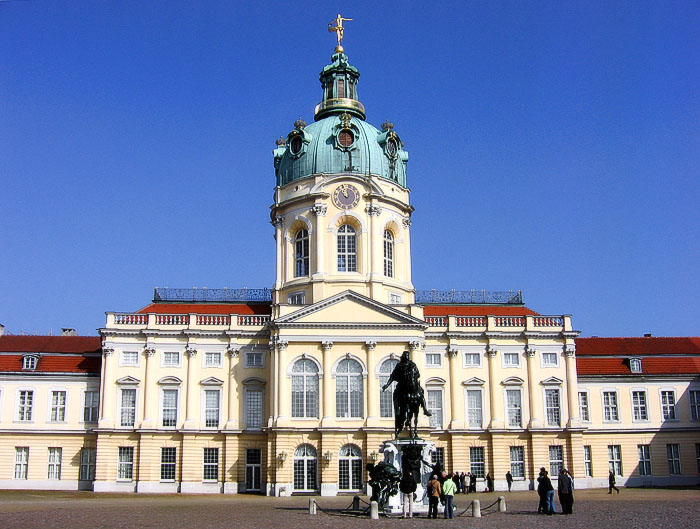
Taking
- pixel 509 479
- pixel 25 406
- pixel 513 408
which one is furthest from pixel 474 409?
pixel 25 406

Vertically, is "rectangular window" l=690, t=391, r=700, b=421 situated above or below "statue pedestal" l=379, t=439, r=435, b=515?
above

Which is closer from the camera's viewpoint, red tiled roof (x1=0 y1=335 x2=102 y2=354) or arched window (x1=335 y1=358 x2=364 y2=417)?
arched window (x1=335 y1=358 x2=364 y2=417)

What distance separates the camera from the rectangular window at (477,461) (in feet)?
187

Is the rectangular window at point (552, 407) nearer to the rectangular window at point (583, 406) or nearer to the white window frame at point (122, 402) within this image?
the rectangular window at point (583, 406)

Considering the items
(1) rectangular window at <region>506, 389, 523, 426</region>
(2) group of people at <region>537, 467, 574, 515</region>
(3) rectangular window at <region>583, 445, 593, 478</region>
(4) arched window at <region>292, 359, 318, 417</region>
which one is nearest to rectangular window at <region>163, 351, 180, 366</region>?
(4) arched window at <region>292, 359, 318, 417</region>

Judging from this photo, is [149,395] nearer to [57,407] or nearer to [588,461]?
[57,407]

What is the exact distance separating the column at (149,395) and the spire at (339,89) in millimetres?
22853

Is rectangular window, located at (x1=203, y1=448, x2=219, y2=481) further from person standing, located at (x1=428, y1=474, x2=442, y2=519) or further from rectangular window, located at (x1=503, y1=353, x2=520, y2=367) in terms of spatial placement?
person standing, located at (x1=428, y1=474, x2=442, y2=519)

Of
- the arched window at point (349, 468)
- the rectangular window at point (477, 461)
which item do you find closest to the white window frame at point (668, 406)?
the rectangular window at point (477, 461)

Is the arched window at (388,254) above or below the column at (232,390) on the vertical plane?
above

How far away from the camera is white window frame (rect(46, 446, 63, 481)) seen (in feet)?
186

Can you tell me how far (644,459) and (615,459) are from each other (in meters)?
2.10

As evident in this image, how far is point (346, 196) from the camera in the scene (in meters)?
59.5

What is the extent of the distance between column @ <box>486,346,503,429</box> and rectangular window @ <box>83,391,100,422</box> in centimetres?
2763
